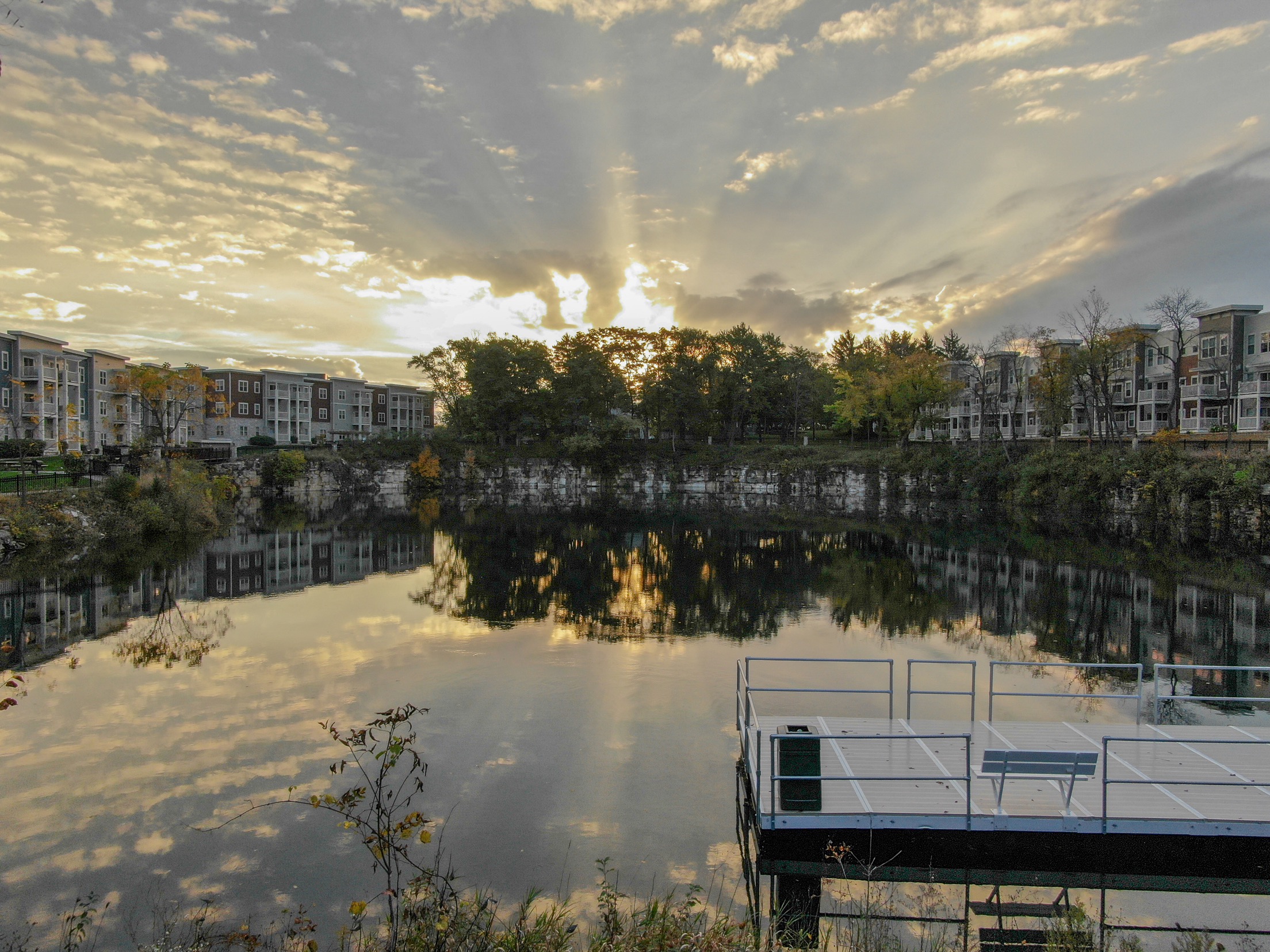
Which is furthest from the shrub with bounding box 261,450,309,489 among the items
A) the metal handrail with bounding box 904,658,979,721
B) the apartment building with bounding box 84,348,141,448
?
the metal handrail with bounding box 904,658,979,721

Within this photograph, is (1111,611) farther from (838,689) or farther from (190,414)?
(190,414)

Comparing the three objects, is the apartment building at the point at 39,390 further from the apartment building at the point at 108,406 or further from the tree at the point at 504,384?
the tree at the point at 504,384

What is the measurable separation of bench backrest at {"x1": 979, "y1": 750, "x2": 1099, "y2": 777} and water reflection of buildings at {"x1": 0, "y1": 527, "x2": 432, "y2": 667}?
19.9 meters

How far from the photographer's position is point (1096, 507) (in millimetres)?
56938

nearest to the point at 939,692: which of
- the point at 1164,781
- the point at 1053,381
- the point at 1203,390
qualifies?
the point at 1164,781

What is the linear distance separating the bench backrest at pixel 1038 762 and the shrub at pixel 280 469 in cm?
7945

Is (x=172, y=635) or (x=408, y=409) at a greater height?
(x=408, y=409)

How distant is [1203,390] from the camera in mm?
67250

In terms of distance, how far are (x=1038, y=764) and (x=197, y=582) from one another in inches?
1123

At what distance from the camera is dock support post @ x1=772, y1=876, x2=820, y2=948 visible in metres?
7.71

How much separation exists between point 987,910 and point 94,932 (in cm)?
956

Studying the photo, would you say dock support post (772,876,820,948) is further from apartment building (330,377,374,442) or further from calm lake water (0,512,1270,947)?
apartment building (330,377,374,442)

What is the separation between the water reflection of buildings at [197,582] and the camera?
20016mm

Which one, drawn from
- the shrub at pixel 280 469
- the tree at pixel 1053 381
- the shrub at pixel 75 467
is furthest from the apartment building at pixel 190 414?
the tree at pixel 1053 381
